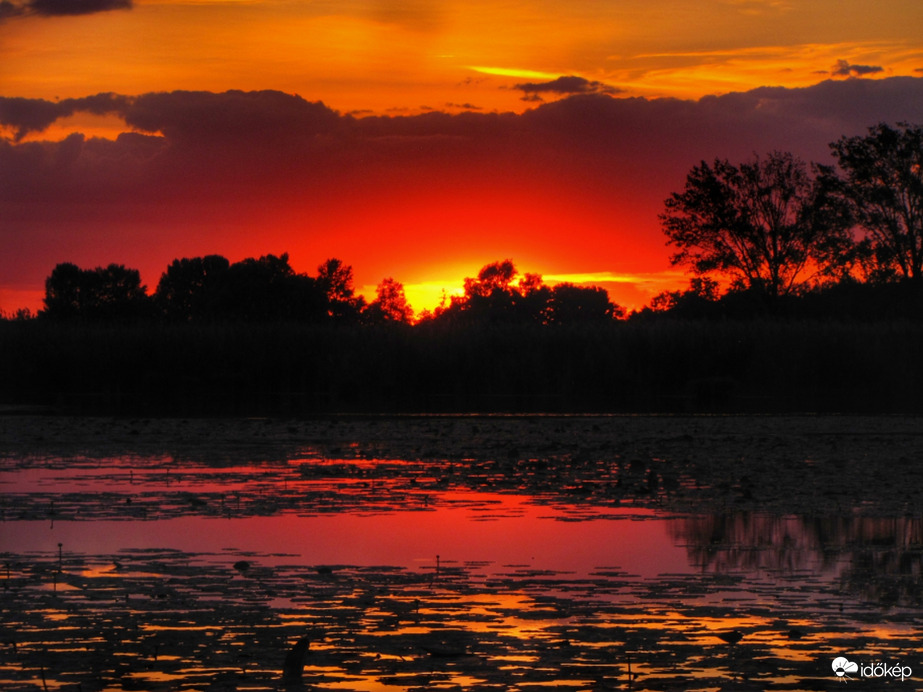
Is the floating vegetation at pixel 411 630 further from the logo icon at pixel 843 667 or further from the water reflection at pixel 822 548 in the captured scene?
the water reflection at pixel 822 548

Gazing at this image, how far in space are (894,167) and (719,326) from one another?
2552cm

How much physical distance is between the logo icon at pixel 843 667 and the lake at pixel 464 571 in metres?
0.02

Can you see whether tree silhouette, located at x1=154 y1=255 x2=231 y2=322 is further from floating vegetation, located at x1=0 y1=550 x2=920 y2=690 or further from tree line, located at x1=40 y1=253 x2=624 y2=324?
floating vegetation, located at x1=0 y1=550 x2=920 y2=690

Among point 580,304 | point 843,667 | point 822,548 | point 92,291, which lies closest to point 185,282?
point 92,291

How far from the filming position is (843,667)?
5672 mm

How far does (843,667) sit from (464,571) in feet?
10.5

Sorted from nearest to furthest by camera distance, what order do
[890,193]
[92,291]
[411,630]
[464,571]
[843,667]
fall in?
1. [843,667]
2. [411,630]
3. [464,571]
4. [890,193]
5. [92,291]

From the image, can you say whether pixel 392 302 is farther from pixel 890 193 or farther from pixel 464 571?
pixel 464 571

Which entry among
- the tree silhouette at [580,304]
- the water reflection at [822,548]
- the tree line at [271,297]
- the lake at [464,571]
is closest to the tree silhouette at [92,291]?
the tree line at [271,297]

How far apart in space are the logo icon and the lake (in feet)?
0.07

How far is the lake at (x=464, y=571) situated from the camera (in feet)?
19.0

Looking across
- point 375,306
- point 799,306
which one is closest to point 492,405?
point 799,306

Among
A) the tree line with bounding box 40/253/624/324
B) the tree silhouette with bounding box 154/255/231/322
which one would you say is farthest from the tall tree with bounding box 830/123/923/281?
the tree silhouette with bounding box 154/255/231/322

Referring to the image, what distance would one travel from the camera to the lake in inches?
228
